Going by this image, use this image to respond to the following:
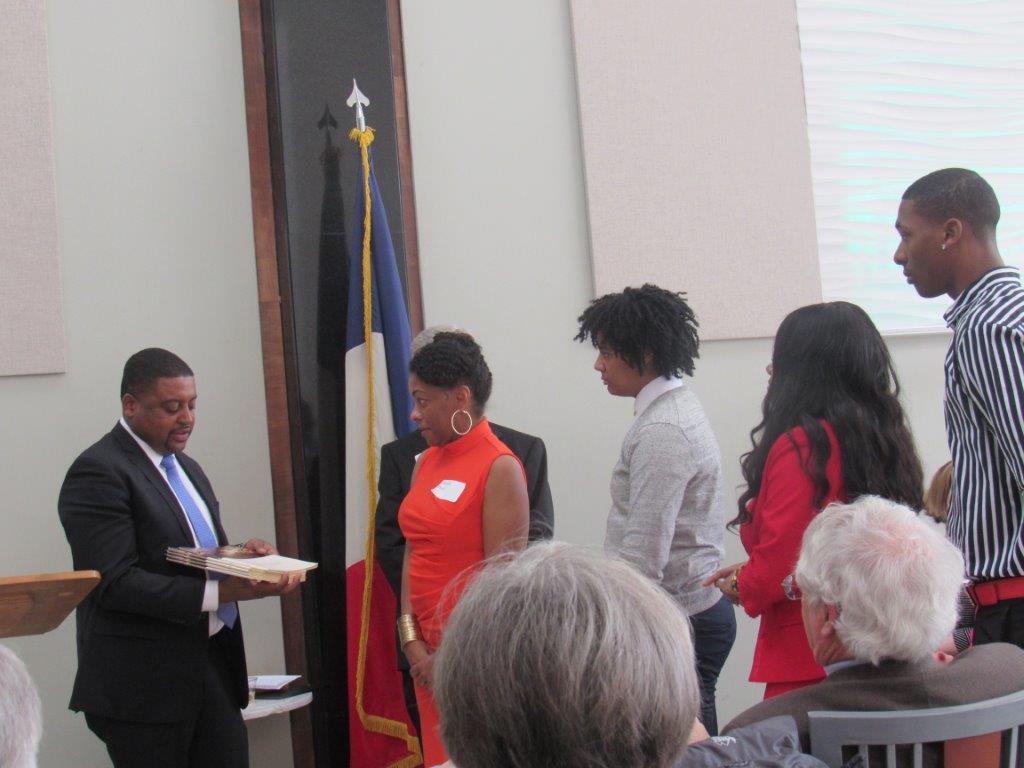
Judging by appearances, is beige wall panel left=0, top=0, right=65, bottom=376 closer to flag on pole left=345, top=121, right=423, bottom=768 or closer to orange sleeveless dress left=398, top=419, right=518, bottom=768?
flag on pole left=345, top=121, right=423, bottom=768

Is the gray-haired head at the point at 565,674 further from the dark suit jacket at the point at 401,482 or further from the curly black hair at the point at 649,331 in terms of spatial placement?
the dark suit jacket at the point at 401,482

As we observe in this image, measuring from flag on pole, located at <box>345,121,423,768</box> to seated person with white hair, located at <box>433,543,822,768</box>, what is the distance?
2.22 metres

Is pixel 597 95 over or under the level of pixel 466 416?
over

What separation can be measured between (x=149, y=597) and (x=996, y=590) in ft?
5.98

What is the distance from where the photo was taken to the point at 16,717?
1119 mm

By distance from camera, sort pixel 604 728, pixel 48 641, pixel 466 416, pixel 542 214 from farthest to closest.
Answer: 1. pixel 542 214
2. pixel 48 641
3. pixel 466 416
4. pixel 604 728

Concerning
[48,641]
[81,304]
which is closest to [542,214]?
[81,304]

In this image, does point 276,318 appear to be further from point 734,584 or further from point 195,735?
point 734,584

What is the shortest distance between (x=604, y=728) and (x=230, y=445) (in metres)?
2.67

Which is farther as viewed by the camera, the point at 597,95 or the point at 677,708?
the point at 597,95

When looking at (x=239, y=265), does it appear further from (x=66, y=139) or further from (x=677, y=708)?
(x=677, y=708)

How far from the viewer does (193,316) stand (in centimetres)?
337

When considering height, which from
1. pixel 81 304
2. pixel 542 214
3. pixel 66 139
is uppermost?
pixel 66 139

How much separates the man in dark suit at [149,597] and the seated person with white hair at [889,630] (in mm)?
1429
